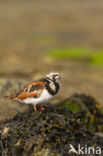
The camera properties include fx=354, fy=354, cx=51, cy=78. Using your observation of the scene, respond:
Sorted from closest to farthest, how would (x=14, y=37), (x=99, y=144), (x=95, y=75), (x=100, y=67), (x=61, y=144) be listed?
(x=61, y=144), (x=99, y=144), (x=95, y=75), (x=100, y=67), (x=14, y=37)

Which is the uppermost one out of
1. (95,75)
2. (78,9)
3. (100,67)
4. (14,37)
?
(78,9)

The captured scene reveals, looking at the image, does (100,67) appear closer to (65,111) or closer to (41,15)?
(65,111)

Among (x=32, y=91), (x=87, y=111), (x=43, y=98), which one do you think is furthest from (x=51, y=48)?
(x=43, y=98)

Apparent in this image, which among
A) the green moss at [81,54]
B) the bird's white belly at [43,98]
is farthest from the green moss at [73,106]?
the green moss at [81,54]

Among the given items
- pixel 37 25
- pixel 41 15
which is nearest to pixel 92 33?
pixel 37 25

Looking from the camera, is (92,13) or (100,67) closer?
(100,67)

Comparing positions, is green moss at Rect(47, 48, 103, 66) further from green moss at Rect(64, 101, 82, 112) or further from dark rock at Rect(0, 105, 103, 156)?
dark rock at Rect(0, 105, 103, 156)

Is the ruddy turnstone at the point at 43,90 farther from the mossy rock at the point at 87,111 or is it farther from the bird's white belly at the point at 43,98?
the mossy rock at the point at 87,111

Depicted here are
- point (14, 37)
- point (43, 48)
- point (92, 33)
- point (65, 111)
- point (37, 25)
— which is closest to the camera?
point (65, 111)
